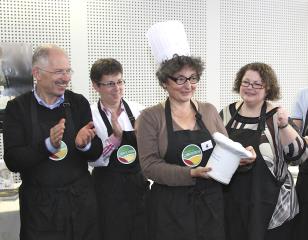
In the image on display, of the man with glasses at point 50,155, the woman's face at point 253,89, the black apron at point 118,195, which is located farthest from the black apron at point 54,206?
the woman's face at point 253,89

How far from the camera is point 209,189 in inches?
67.2

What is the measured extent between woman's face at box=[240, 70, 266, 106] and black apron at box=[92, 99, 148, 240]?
690mm

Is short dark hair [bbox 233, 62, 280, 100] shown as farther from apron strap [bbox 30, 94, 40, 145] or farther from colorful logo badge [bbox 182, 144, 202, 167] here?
apron strap [bbox 30, 94, 40, 145]

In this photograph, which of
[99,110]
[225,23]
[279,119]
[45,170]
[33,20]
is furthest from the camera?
[225,23]

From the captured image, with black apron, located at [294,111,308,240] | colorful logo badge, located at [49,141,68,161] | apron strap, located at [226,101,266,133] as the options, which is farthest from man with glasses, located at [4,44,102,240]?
black apron, located at [294,111,308,240]

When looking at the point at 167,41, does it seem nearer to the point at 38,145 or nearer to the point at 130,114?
the point at 130,114

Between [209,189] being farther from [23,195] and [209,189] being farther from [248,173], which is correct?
[23,195]

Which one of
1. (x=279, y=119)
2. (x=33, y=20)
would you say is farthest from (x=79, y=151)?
(x=33, y=20)

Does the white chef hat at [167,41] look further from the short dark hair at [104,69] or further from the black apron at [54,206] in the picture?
the black apron at [54,206]

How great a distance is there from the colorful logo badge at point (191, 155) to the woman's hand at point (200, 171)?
0.08 m

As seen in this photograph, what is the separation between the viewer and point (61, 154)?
5.82 feet

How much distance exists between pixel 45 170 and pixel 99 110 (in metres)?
0.56

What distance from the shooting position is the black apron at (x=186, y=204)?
65.6 inches

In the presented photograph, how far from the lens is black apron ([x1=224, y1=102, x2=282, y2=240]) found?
1934 mm
